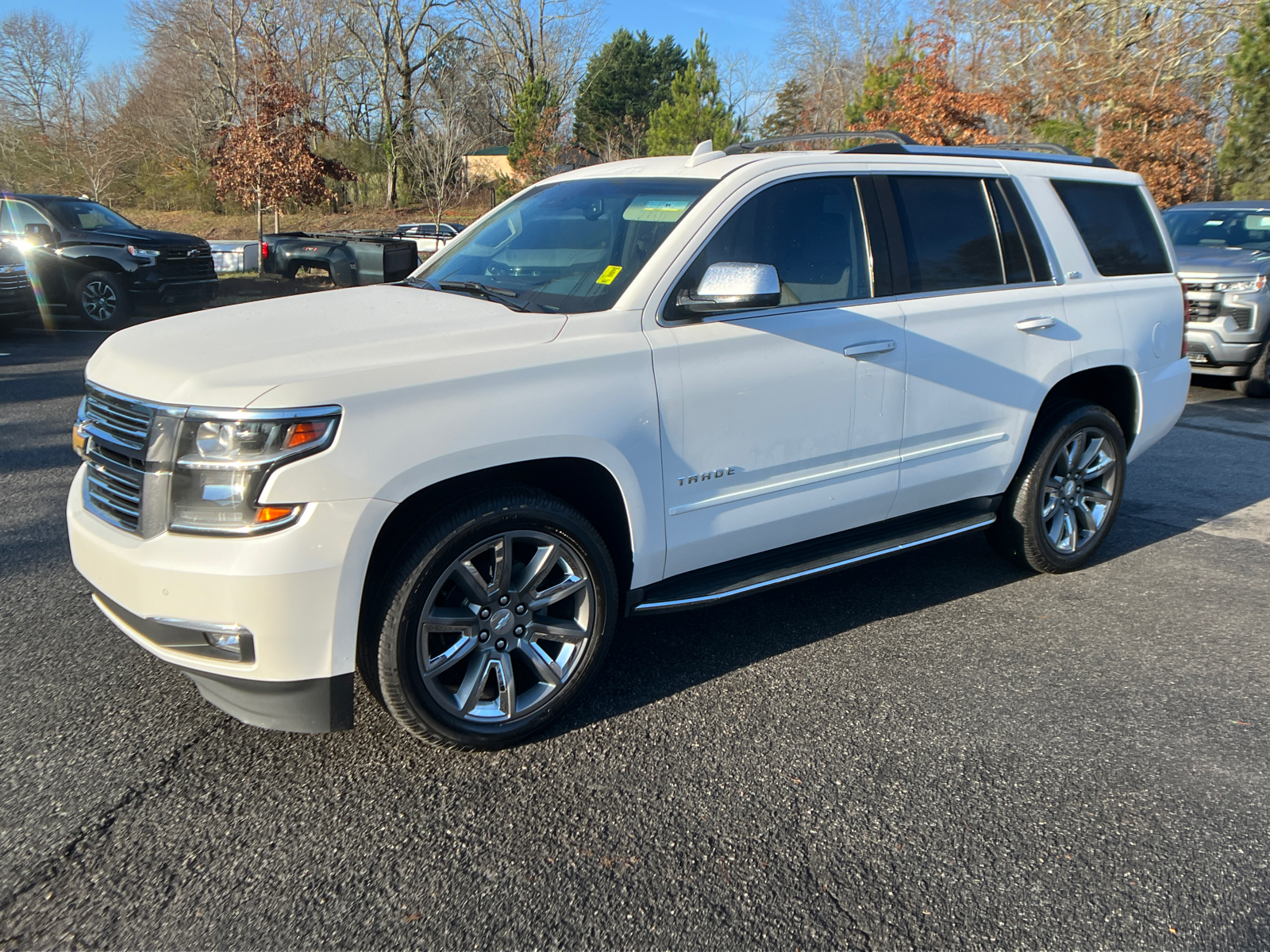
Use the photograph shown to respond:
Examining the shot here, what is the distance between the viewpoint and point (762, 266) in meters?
3.29

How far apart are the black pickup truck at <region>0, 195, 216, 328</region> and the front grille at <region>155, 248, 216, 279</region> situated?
11 millimetres

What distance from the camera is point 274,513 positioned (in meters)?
2.66

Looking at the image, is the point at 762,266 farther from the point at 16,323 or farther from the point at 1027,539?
the point at 16,323

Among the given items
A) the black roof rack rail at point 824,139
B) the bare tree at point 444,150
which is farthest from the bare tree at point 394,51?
the black roof rack rail at point 824,139

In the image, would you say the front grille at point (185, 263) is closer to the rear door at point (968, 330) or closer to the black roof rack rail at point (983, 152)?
the black roof rack rail at point (983, 152)

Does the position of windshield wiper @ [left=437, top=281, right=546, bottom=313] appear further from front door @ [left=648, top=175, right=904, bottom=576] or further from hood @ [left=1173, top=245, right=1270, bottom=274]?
hood @ [left=1173, top=245, right=1270, bottom=274]

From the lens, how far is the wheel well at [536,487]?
9.59ft

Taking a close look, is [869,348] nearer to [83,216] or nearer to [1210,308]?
[1210,308]

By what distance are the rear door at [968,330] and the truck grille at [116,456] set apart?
284 centimetres

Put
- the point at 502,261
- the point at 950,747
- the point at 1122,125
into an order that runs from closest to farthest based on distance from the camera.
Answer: the point at 950,747, the point at 502,261, the point at 1122,125

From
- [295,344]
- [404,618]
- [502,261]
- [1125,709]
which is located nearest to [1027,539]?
[1125,709]

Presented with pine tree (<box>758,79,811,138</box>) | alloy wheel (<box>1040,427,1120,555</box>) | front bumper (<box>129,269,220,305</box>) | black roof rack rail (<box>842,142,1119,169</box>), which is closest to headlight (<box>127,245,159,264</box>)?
front bumper (<box>129,269,220,305</box>)

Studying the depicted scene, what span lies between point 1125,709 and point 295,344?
3.19 meters

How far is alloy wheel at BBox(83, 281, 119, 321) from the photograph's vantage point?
507 inches
